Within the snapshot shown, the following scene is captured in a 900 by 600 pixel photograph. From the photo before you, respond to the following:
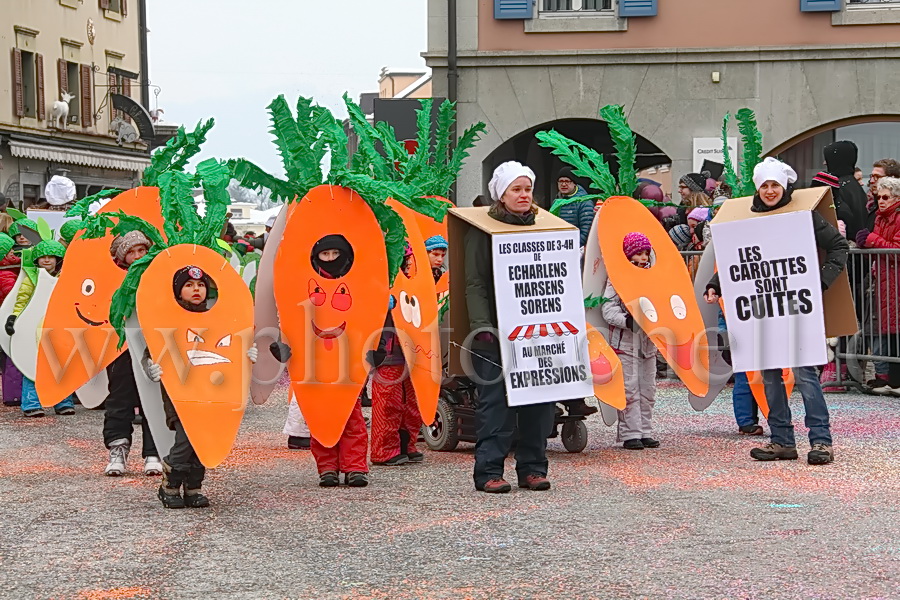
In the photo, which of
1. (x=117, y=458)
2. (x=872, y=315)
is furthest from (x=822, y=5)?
(x=117, y=458)

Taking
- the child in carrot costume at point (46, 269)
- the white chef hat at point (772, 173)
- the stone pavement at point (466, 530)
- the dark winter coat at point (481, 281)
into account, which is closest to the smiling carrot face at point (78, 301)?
the stone pavement at point (466, 530)

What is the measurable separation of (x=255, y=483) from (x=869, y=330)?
6.68 meters

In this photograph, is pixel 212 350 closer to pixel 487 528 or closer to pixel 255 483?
pixel 255 483

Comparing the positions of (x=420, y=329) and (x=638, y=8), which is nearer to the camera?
(x=420, y=329)

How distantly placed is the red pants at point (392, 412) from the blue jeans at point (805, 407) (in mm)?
2209

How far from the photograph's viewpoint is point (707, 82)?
21.1 m

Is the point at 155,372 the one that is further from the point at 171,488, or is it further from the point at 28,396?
the point at 28,396

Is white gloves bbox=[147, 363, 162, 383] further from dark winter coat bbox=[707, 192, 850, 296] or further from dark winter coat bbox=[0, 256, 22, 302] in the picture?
dark winter coat bbox=[0, 256, 22, 302]

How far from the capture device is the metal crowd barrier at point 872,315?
42.8 feet

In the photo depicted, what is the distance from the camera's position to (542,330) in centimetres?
873

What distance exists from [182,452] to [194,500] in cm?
26

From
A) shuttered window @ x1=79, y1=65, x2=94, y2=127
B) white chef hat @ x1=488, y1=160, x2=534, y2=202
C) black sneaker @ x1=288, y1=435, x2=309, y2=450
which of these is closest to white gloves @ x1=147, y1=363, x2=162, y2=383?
white chef hat @ x1=488, y1=160, x2=534, y2=202

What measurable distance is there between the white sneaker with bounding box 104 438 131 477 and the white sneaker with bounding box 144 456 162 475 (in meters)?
0.15

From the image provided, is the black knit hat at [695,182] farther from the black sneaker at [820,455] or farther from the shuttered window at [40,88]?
the shuttered window at [40,88]
